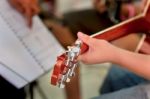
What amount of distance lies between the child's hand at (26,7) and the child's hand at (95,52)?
13.7 inches

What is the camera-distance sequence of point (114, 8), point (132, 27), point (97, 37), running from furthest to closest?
point (114, 8)
point (132, 27)
point (97, 37)

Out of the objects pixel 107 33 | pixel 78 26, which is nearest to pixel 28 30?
pixel 107 33

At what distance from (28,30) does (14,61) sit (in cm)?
17

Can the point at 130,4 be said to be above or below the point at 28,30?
below

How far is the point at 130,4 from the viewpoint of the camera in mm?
1495

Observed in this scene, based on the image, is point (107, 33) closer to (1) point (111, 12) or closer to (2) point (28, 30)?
(2) point (28, 30)

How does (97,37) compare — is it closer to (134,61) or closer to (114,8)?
(134,61)

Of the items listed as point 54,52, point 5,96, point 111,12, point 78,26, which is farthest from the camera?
point 78,26

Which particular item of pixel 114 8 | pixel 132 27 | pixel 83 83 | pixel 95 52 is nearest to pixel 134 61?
pixel 95 52

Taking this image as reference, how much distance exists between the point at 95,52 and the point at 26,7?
38 cm

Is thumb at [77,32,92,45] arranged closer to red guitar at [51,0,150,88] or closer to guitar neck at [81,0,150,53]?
red guitar at [51,0,150,88]

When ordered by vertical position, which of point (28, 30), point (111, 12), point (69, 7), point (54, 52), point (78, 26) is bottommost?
point (69, 7)

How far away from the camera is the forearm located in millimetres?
736

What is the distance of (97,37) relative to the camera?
0.82 m
